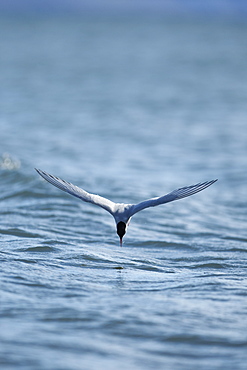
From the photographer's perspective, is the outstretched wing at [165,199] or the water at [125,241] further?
the outstretched wing at [165,199]

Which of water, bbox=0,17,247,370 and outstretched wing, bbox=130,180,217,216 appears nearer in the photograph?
Result: water, bbox=0,17,247,370

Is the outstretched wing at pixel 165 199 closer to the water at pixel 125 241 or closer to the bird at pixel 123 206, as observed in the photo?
→ the bird at pixel 123 206

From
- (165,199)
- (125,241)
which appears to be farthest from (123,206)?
(125,241)

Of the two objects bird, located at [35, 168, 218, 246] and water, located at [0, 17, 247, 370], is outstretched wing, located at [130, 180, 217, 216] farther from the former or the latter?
water, located at [0, 17, 247, 370]

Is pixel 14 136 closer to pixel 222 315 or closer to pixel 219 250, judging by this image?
pixel 219 250

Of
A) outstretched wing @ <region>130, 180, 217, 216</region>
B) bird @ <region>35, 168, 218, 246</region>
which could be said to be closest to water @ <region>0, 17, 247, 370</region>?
bird @ <region>35, 168, 218, 246</region>

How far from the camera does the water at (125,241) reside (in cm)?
657

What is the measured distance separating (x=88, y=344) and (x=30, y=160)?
38.3 ft

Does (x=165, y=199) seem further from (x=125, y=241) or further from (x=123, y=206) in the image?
(x=125, y=241)

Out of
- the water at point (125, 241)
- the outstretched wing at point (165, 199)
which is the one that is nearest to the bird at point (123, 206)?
the outstretched wing at point (165, 199)

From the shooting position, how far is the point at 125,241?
10977mm

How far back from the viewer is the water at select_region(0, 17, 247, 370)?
6570 mm

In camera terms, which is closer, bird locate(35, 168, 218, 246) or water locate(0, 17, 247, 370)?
water locate(0, 17, 247, 370)

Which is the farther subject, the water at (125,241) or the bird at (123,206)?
the bird at (123,206)
